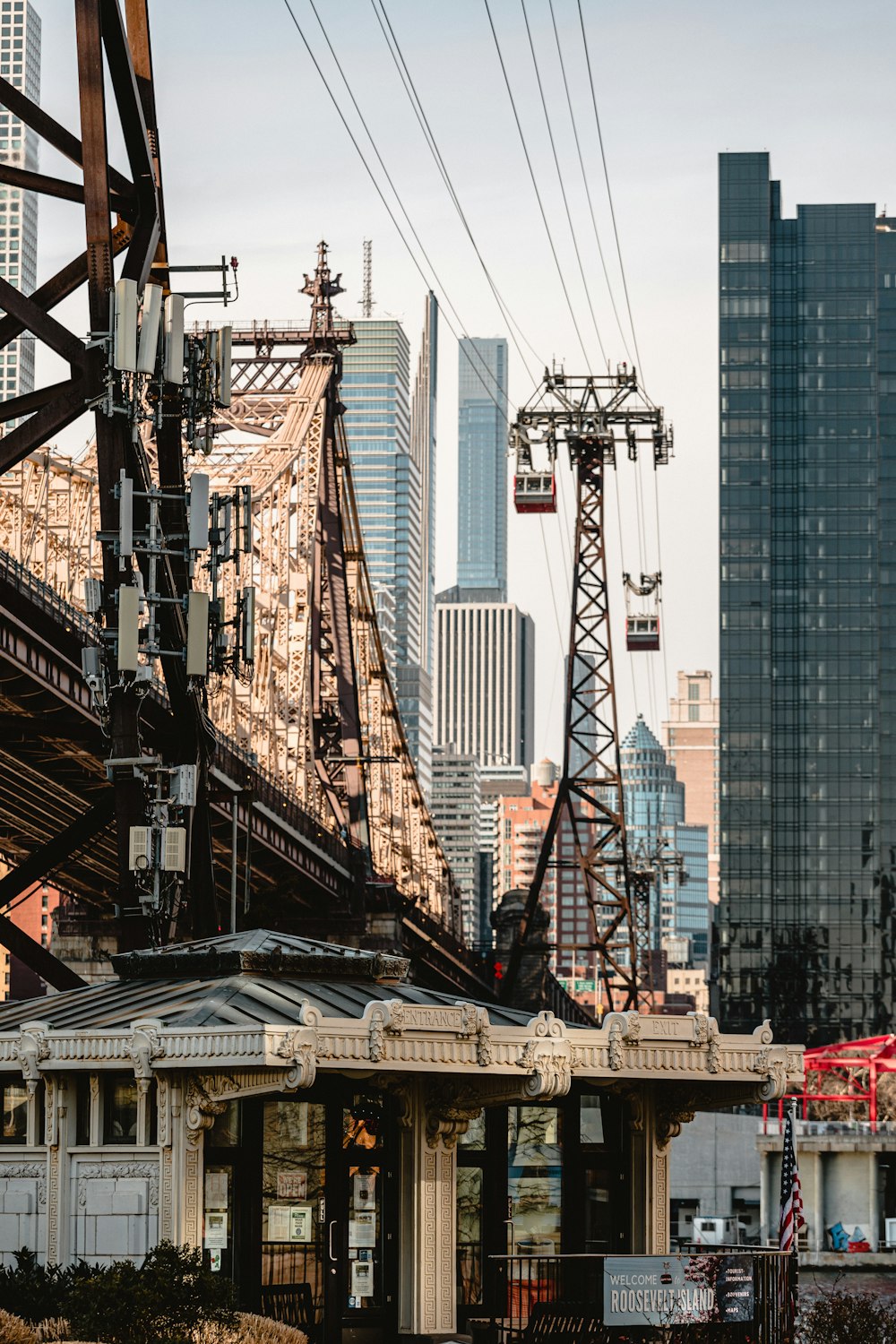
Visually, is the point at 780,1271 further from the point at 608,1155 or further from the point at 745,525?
the point at 745,525

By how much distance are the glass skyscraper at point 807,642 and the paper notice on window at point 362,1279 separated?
513ft

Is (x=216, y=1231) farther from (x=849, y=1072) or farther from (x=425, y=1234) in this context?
(x=849, y=1072)

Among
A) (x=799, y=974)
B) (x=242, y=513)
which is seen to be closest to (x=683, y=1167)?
(x=799, y=974)

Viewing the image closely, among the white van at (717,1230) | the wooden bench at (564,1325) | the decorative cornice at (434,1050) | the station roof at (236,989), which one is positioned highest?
the station roof at (236,989)

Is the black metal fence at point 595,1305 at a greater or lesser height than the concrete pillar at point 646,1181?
lesser

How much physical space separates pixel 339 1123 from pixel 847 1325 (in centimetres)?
715

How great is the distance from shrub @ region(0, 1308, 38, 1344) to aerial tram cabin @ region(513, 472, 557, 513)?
196 ft

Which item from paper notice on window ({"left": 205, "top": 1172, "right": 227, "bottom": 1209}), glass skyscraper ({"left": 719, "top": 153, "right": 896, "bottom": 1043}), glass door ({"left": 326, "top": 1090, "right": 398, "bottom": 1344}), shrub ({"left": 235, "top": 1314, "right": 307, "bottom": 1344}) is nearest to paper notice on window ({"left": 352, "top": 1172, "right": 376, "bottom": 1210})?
glass door ({"left": 326, "top": 1090, "right": 398, "bottom": 1344})

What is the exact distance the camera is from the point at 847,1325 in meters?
27.0

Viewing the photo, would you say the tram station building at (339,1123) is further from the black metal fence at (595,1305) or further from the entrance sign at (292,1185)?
the black metal fence at (595,1305)

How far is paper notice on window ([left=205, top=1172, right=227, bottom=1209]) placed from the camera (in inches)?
933

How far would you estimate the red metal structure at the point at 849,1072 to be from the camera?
116m

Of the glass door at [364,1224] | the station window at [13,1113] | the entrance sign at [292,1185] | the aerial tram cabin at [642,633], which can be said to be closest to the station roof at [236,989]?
the station window at [13,1113]

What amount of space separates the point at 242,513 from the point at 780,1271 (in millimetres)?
18267
